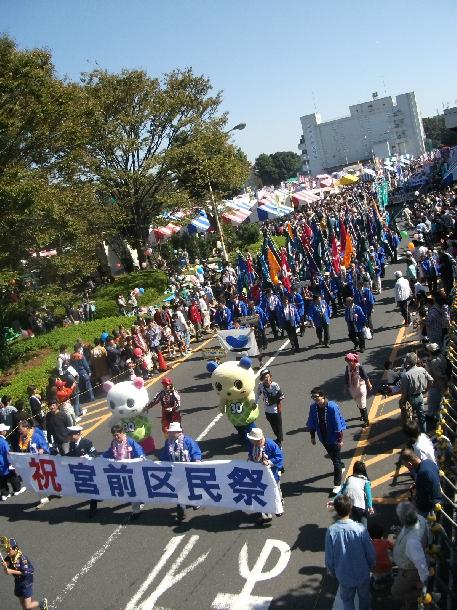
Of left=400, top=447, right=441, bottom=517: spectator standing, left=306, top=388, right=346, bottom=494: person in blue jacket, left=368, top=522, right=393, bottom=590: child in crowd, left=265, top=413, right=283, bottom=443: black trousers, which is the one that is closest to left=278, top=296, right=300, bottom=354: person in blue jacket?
left=265, top=413, right=283, bottom=443: black trousers

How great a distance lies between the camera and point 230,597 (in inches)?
281

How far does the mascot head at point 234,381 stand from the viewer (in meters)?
10.6

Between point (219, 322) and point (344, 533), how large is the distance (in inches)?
482

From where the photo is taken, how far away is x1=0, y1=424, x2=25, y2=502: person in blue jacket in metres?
11.2

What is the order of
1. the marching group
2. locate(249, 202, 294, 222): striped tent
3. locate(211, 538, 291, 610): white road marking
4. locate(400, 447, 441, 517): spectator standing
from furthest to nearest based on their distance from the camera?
1. locate(249, 202, 294, 222): striped tent
2. locate(211, 538, 291, 610): white road marking
3. locate(400, 447, 441, 517): spectator standing
4. the marching group

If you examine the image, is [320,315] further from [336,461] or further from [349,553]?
[349,553]

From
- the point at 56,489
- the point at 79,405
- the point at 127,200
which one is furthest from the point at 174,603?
the point at 127,200

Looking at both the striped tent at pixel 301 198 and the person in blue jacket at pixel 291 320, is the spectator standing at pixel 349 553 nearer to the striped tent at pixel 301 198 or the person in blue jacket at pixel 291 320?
the person in blue jacket at pixel 291 320

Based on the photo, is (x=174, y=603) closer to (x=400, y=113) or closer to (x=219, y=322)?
(x=219, y=322)

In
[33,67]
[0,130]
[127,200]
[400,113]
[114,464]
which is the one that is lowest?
[114,464]

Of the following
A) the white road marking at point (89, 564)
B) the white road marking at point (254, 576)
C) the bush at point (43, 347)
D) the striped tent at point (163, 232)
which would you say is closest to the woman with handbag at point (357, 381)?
the white road marking at point (254, 576)

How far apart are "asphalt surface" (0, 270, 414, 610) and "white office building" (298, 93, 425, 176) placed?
144 metres

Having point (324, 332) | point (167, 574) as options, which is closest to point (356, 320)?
point (324, 332)

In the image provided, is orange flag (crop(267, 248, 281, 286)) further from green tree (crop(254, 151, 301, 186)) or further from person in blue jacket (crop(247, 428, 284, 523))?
green tree (crop(254, 151, 301, 186))
